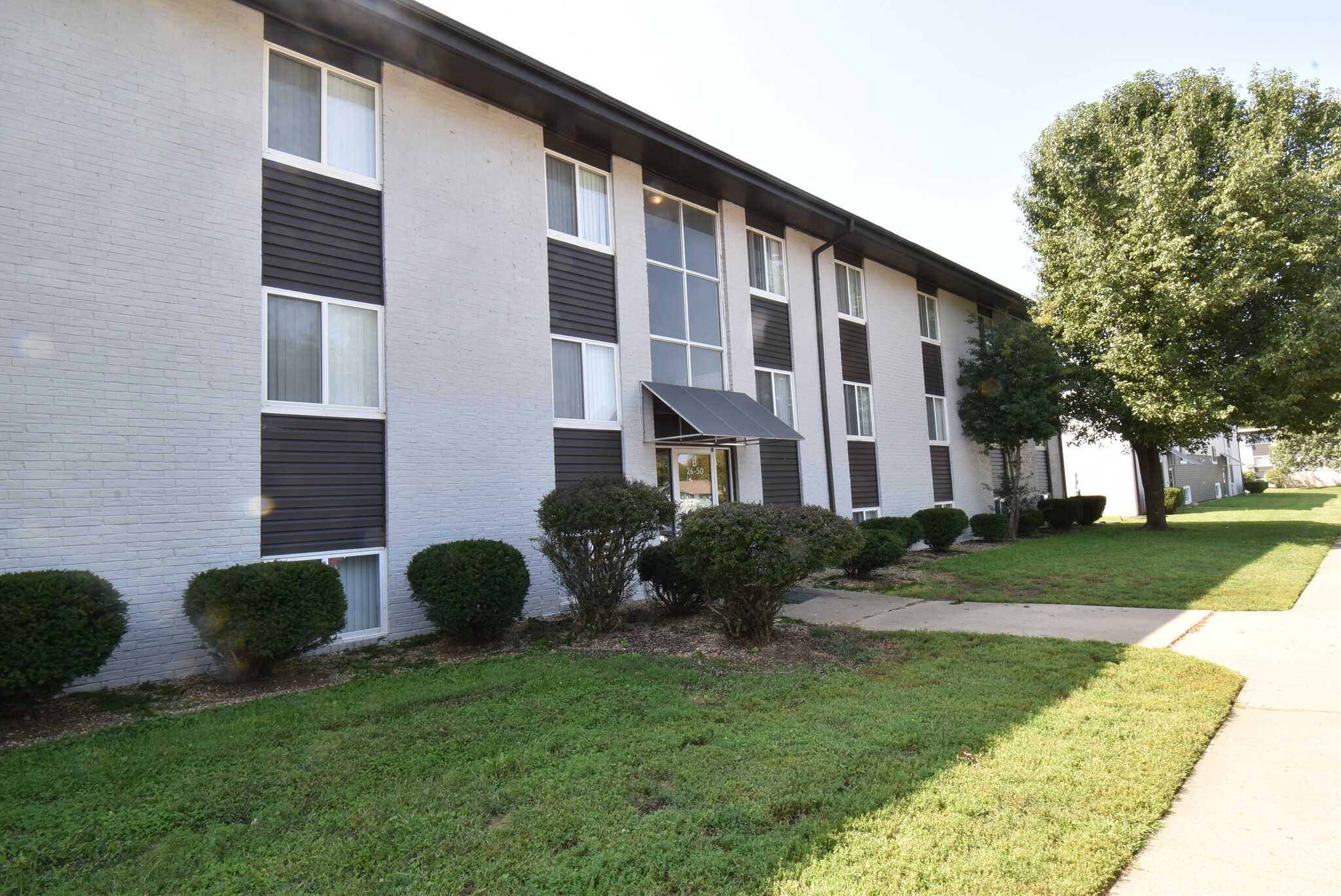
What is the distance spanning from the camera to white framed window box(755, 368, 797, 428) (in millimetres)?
14586

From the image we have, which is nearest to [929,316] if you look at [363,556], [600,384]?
[600,384]

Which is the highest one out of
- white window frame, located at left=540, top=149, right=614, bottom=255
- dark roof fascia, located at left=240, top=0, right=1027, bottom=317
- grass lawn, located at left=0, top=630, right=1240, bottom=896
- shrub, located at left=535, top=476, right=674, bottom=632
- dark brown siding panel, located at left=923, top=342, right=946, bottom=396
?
dark roof fascia, located at left=240, top=0, right=1027, bottom=317

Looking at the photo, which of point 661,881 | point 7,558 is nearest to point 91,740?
point 7,558

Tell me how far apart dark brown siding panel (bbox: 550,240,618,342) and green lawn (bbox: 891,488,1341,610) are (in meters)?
6.54

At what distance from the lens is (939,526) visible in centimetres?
1662

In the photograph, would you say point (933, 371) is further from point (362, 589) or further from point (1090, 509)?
point (362, 589)

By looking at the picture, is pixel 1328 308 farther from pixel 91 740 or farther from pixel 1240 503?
pixel 1240 503

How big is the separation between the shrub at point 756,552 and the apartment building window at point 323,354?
177 inches

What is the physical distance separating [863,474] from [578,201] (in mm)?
9231

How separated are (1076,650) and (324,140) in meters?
10.2

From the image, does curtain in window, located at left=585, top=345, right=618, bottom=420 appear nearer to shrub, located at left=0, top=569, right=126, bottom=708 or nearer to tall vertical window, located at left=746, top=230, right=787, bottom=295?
tall vertical window, located at left=746, top=230, right=787, bottom=295

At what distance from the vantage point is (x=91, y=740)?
204 inches

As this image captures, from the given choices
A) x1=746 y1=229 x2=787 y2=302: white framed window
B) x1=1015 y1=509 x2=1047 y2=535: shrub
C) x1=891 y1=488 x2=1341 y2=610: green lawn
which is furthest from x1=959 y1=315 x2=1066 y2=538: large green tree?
x1=746 y1=229 x2=787 y2=302: white framed window

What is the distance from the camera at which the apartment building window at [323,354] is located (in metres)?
8.27
